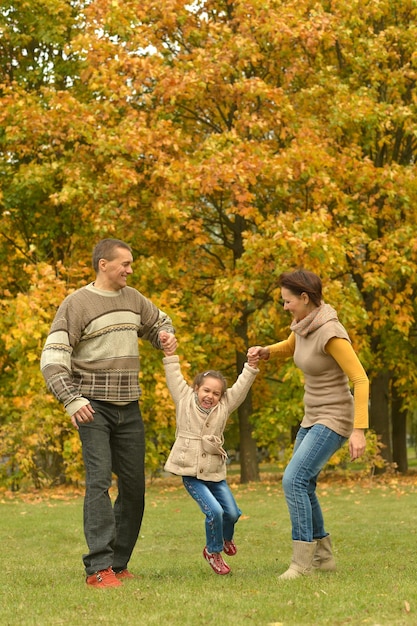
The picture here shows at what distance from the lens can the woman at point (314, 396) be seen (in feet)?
22.5

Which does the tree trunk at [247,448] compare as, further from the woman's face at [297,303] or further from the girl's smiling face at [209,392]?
the woman's face at [297,303]

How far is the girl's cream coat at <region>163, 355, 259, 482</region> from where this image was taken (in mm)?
7293

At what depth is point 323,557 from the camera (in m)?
7.27

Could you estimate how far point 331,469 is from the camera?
72.3 ft

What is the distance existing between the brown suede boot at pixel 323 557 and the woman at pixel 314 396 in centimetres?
23

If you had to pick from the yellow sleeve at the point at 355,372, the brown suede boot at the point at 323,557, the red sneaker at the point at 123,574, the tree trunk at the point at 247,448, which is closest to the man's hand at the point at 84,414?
the red sneaker at the point at 123,574

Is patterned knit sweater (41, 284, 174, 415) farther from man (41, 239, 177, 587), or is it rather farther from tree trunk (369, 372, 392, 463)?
tree trunk (369, 372, 392, 463)

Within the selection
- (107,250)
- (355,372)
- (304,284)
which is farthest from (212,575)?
(107,250)

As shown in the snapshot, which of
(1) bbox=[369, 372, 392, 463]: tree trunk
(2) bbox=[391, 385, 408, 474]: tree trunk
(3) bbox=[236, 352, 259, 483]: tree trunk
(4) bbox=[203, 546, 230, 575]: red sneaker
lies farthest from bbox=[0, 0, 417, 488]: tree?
(4) bbox=[203, 546, 230, 575]: red sneaker

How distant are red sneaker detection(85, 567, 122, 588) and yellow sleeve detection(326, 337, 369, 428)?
1802 millimetres

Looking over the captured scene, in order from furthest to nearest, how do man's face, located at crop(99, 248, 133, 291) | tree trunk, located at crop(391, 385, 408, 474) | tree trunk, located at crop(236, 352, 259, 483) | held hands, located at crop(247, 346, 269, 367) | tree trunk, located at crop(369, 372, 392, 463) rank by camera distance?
1. tree trunk, located at crop(391, 385, 408, 474)
2. tree trunk, located at crop(369, 372, 392, 463)
3. tree trunk, located at crop(236, 352, 259, 483)
4. held hands, located at crop(247, 346, 269, 367)
5. man's face, located at crop(99, 248, 133, 291)

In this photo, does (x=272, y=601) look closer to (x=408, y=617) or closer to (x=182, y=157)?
(x=408, y=617)

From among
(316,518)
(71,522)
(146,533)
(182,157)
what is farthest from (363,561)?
(182,157)

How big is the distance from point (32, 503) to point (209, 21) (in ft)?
31.6
